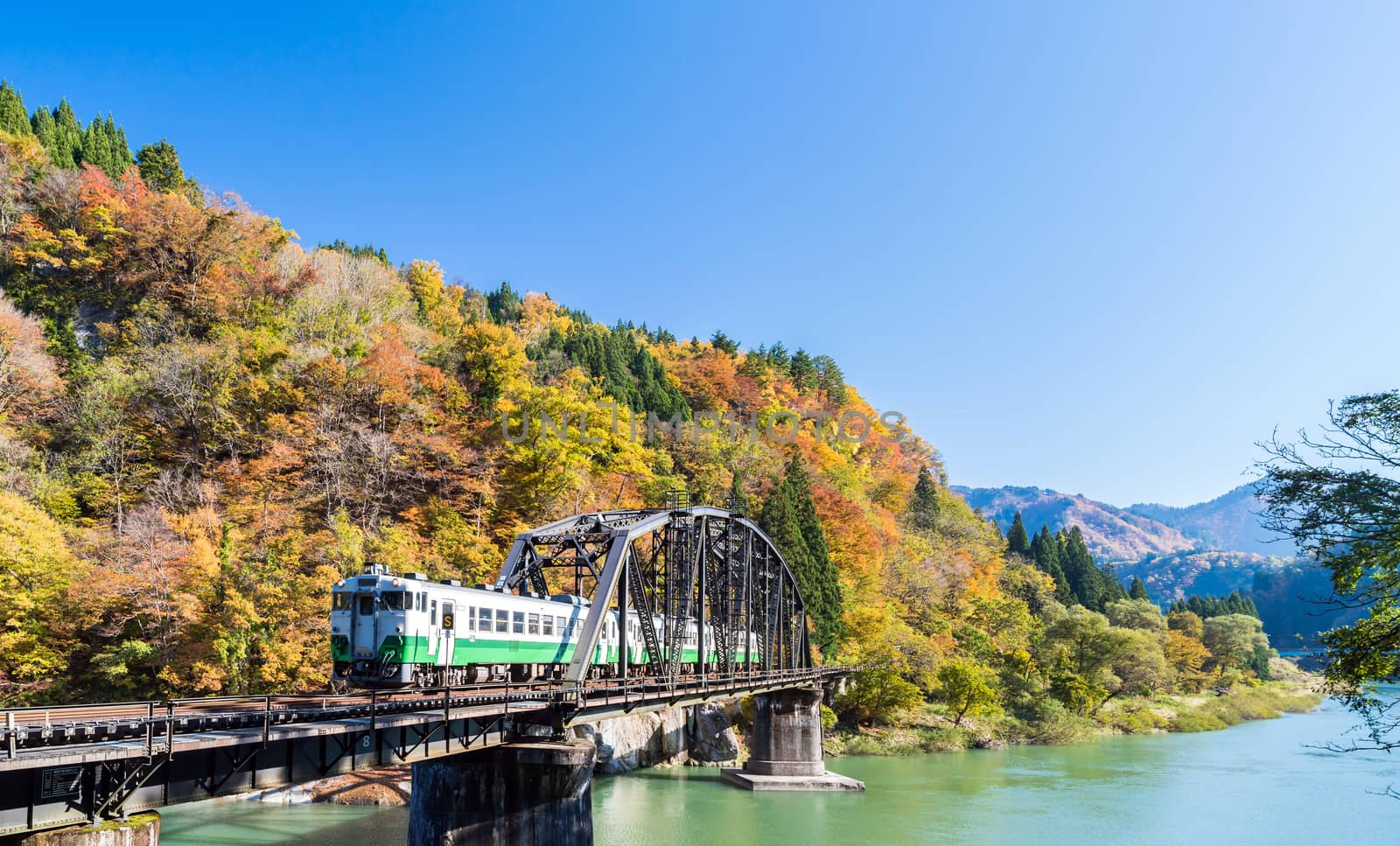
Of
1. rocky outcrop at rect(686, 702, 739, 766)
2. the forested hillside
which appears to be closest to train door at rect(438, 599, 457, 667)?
the forested hillside

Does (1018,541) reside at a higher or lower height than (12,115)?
lower

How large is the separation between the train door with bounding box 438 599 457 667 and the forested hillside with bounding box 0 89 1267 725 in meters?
12.4

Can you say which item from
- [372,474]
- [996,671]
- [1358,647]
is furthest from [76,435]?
[996,671]

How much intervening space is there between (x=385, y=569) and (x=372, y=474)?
73.4 ft

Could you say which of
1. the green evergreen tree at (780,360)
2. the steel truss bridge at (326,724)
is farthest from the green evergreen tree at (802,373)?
the steel truss bridge at (326,724)

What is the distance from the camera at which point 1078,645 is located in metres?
66.4

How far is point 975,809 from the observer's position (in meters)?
33.2

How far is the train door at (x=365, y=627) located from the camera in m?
20.1

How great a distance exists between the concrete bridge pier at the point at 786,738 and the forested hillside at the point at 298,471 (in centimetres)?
1285

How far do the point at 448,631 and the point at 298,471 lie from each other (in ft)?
75.7

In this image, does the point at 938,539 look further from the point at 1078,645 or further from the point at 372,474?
the point at 372,474

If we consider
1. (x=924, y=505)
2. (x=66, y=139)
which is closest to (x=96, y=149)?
(x=66, y=139)

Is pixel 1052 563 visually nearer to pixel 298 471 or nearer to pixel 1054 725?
pixel 1054 725

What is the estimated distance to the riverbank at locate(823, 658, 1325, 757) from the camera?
5047 cm
